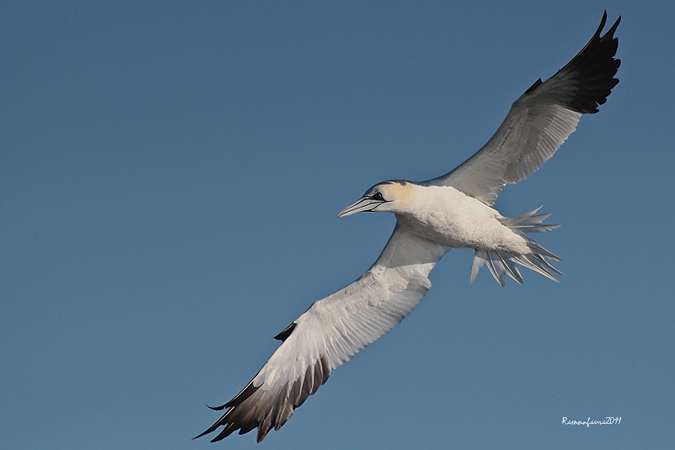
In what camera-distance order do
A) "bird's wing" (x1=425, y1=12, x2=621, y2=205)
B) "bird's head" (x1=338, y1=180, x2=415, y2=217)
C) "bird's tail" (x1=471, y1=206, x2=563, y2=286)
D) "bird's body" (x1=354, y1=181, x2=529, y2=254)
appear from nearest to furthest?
"bird's wing" (x1=425, y1=12, x2=621, y2=205) < "bird's head" (x1=338, y1=180, x2=415, y2=217) < "bird's body" (x1=354, y1=181, x2=529, y2=254) < "bird's tail" (x1=471, y1=206, x2=563, y2=286)

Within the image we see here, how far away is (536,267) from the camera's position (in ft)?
33.6

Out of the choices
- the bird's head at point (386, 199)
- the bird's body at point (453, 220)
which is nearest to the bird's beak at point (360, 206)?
the bird's head at point (386, 199)

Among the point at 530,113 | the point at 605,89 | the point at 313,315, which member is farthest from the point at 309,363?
the point at 605,89

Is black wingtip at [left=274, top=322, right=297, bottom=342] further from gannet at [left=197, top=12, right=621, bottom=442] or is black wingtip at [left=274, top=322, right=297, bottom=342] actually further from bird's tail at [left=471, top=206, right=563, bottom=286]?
bird's tail at [left=471, top=206, right=563, bottom=286]

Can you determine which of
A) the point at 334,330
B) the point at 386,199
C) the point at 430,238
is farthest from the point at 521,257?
the point at 334,330

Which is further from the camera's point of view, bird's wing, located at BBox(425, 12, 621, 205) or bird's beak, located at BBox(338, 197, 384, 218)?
bird's beak, located at BBox(338, 197, 384, 218)

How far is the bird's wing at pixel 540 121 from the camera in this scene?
30.1ft

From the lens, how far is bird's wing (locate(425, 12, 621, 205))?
361 inches

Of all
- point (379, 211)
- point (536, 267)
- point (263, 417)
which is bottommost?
point (263, 417)

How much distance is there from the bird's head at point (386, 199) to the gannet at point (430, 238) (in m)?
0.01

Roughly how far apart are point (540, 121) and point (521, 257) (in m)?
1.86

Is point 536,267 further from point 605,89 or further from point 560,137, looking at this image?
point 605,89

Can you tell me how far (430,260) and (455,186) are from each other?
1.12 meters

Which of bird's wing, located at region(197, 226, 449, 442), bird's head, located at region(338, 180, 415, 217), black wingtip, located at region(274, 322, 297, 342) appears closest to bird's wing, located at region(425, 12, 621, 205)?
bird's head, located at region(338, 180, 415, 217)
